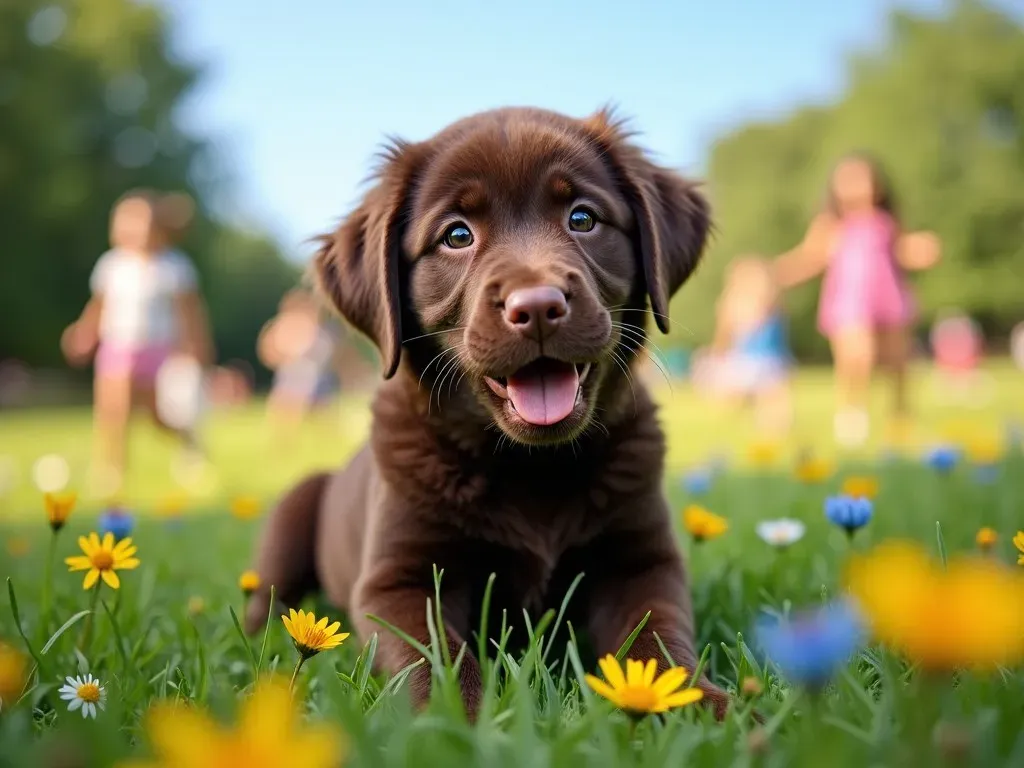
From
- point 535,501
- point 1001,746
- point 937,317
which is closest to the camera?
point 1001,746

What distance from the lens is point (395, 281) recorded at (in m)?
2.44

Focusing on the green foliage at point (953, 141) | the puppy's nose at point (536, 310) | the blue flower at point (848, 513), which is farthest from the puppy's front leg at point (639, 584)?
the green foliage at point (953, 141)

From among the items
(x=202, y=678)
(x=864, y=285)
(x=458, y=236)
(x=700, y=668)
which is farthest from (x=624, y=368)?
(x=864, y=285)

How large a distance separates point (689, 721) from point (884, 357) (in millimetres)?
8599

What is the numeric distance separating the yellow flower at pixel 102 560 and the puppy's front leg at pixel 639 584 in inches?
42.0

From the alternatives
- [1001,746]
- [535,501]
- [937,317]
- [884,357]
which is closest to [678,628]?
[535,501]

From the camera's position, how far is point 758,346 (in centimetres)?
1266

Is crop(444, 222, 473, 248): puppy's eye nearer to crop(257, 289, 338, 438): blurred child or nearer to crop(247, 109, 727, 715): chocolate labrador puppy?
crop(247, 109, 727, 715): chocolate labrador puppy

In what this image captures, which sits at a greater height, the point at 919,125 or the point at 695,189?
the point at 919,125

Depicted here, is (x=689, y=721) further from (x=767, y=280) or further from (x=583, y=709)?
(x=767, y=280)

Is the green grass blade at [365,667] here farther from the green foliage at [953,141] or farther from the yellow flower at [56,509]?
the green foliage at [953,141]

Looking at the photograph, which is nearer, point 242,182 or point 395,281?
point 395,281

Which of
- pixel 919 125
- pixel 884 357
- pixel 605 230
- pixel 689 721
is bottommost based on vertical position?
pixel 884 357

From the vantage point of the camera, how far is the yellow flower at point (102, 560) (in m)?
1.74
